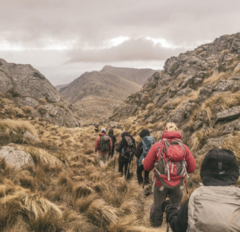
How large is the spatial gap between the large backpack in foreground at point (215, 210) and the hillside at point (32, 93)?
1016 inches

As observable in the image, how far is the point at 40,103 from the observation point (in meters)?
28.3

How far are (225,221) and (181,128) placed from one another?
9.12 m

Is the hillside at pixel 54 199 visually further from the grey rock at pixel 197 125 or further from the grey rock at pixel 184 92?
the grey rock at pixel 184 92

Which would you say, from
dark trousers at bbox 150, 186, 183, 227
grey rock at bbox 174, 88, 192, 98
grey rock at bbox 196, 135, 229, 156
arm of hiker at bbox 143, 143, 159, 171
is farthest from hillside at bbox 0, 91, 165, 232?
grey rock at bbox 174, 88, 192, 98

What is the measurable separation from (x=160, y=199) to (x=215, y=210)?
236cm

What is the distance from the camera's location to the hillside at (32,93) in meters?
26.3

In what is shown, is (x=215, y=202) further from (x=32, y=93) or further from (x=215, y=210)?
(x=32, y=93)

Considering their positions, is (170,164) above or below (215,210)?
below

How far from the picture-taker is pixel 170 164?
10.6 ft

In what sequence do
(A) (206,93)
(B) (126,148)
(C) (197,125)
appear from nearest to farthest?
(B) (126,148) → (C) (197,125) → (A) (206,93)

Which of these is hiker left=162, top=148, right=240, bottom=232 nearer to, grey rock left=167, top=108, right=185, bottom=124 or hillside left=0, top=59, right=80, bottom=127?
grey rock left=167, top=108, right=185, bottom=124

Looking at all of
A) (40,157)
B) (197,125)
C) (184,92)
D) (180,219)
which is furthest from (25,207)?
Answer: (184,92)

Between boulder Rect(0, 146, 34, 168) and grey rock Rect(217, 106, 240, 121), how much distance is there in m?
8.89

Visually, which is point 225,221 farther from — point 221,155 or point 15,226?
point 15,226
